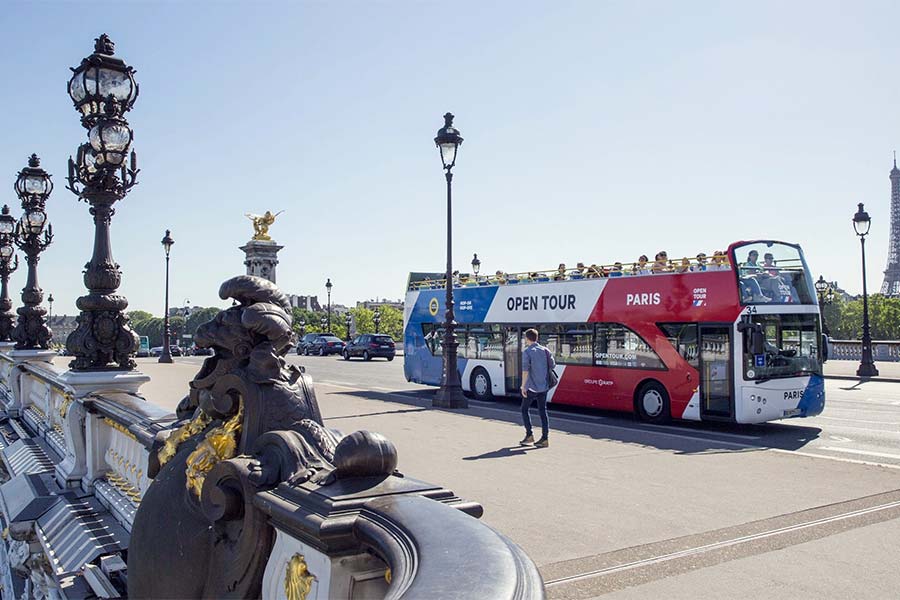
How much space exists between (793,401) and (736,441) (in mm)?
2070

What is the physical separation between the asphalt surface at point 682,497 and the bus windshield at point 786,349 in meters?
1.18

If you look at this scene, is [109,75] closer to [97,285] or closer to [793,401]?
[97,285]

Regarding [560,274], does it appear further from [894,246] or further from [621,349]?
[894,246]

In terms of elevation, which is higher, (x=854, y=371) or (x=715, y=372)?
(x=715, y=372)

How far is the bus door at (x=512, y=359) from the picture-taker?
63.7 ft

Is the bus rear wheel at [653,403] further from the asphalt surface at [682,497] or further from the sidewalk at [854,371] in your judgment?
the sidewalk at [854,371]

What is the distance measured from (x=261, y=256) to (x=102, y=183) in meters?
56.8

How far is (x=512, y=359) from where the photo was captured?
1966 cm

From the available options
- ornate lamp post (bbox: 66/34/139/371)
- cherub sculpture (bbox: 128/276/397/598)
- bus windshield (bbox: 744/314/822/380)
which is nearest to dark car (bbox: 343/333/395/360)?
bus windshield (bbox: 744/314/822/380)

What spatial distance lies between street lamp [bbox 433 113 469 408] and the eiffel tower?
126 meters

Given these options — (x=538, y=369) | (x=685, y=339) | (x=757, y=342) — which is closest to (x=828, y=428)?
(x=757, y=342)

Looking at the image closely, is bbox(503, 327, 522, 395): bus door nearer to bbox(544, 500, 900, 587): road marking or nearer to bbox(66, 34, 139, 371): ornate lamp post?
bbox(544, 500, 900, 587): road marking

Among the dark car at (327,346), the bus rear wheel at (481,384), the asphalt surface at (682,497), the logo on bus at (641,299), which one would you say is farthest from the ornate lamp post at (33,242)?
the dark car at (327,346)

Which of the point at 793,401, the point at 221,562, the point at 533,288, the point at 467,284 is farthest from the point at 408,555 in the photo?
the point at 467,284
